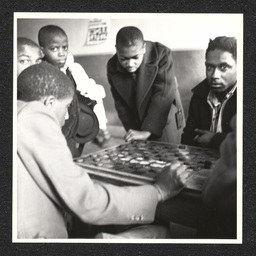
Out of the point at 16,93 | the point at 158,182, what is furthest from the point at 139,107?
the point at 16,93

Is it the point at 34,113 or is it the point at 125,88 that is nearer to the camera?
the point at 34,113

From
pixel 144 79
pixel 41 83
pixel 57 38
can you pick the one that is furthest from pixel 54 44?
pixel 144 79

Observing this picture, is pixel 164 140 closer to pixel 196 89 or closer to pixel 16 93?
pixel 196 89

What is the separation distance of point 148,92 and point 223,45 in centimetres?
22

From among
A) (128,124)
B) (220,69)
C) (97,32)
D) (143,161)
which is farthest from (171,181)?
(97,32)

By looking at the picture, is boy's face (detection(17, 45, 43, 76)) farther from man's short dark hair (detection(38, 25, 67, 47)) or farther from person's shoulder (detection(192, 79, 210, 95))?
person's shoulder (detection(192, 79, 210, 95))

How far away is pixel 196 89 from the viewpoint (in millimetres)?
925

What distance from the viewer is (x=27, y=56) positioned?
3.06 ft

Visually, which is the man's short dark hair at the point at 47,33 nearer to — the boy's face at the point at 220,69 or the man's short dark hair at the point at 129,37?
the man's short dark hair at the point at 129,37

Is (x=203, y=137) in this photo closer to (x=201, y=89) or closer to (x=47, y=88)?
(x=201, y=89)

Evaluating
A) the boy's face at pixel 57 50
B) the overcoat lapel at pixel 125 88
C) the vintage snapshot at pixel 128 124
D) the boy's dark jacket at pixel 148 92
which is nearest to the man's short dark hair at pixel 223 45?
the vintage snapshot at pixel 128 124

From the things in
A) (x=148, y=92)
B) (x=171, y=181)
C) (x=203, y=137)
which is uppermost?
(x=148, y=92)

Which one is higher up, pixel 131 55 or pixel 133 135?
pixel 131 55

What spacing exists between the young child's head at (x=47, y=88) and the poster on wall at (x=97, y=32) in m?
0.12
